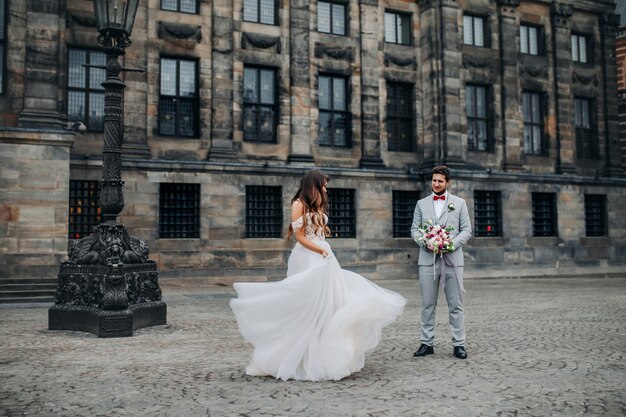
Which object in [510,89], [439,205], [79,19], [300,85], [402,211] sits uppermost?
[79,19]

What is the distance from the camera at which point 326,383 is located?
5633 millimetres

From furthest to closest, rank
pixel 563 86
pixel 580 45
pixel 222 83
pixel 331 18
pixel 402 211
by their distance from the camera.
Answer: pixel 580 45
pixel 563 86
pixel 402 211
pixel 331 18
pixel 222 83

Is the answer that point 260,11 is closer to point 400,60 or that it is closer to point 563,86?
point 400,60

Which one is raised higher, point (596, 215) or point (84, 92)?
point (84, 92)

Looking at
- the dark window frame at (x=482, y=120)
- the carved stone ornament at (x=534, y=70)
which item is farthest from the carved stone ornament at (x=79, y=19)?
the carved stone ornament at (x=534, y=70)

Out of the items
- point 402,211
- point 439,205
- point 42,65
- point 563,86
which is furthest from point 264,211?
point 563,86

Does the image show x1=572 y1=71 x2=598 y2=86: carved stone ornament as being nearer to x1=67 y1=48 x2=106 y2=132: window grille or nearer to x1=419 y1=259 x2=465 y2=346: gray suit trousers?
x1=67 y1=48 x2=106 y2=132: window grille

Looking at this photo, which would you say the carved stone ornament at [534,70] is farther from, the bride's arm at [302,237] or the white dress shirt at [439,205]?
the bride's arm at [302,237]

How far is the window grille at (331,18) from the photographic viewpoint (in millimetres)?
22031

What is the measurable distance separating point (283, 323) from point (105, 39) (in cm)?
640

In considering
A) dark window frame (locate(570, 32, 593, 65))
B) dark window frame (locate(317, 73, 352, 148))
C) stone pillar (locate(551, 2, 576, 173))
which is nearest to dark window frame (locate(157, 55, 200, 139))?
dark window frame (locate(317, 73, 352, 148))

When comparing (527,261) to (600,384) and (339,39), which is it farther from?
(600,384)

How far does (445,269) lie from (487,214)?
17.3m

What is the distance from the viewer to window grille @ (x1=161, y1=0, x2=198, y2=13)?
1964 cm
